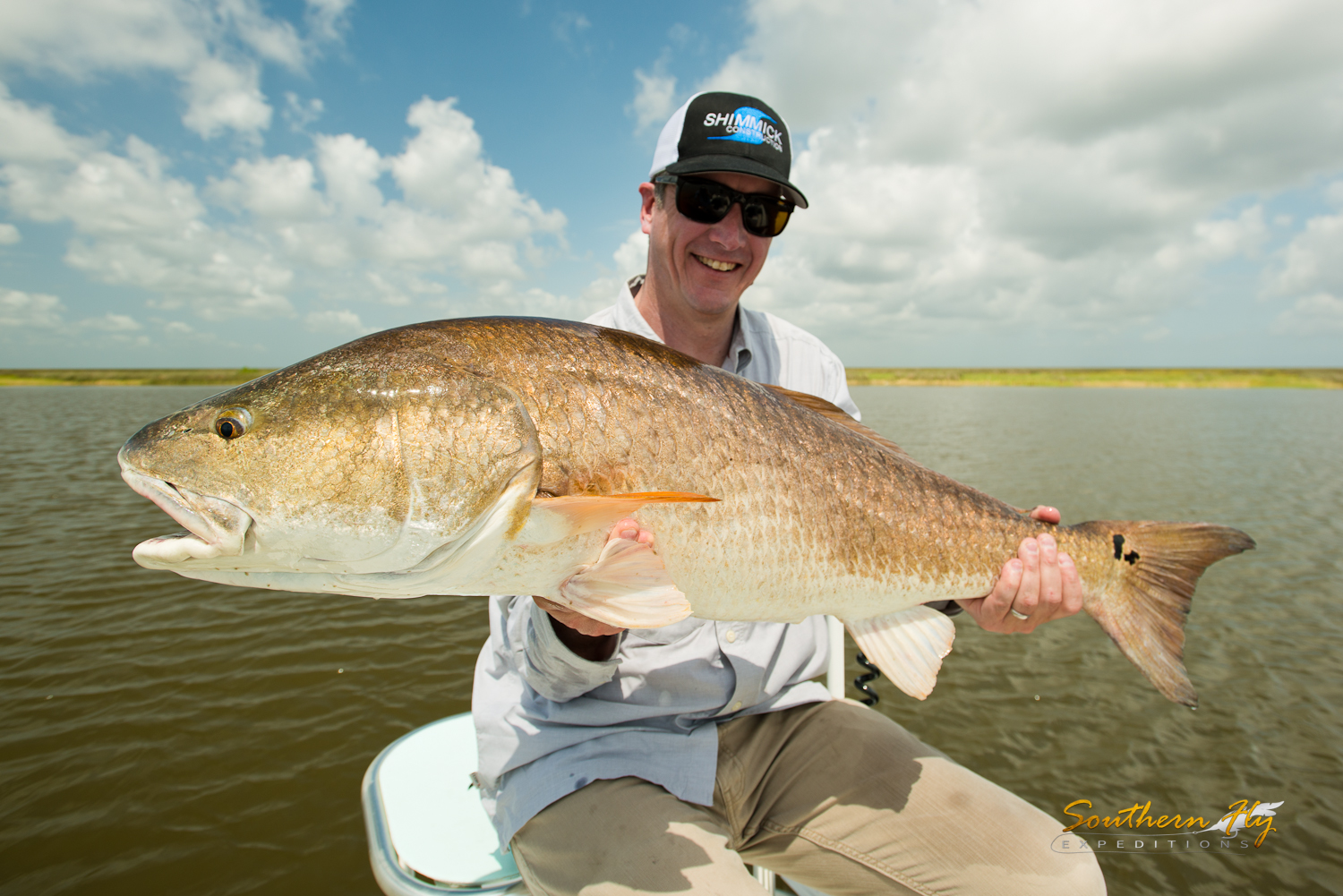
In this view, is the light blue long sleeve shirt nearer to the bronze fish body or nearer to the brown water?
the bronze fish body

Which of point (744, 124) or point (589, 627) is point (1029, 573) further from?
point (744, 124)

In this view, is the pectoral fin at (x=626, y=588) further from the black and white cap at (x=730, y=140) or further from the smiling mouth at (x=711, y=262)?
the black and white cap at (x=730, y=140)

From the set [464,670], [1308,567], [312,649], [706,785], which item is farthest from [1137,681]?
[312,649]

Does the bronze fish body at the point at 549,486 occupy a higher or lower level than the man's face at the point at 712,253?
lower

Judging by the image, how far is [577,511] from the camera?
185cm

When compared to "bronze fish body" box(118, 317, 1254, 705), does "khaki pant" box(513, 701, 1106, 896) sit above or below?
below

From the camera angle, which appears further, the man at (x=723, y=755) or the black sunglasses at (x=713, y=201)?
the black sunglasses at (x=713, y=201)

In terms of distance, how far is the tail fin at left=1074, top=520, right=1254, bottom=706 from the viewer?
9.30 feet

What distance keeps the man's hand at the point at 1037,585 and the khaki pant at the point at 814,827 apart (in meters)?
0.77

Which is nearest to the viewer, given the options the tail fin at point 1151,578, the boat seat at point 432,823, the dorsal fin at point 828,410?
the dorsal fin at point 828,410

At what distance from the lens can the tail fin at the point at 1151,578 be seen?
2.84 meters

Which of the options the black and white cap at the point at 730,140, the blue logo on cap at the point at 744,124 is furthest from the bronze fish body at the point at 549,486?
the blue logo on cap at the point at 744,124

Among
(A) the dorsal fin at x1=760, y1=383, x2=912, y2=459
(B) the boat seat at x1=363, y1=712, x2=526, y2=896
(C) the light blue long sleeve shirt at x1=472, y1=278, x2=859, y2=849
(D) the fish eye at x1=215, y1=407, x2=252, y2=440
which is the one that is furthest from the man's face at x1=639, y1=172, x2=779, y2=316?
(B) the boat seat at x1=363, y1=712, x2=526, y2=896

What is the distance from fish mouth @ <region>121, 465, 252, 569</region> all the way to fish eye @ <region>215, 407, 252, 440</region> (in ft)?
0.58
